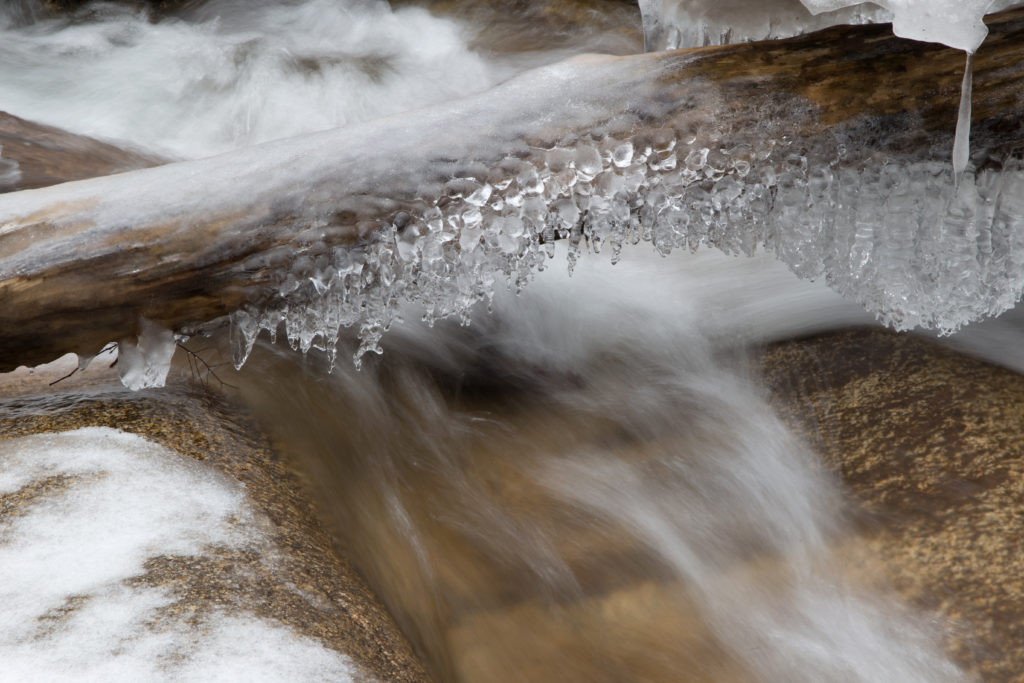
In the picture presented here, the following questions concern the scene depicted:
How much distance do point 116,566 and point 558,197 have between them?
1.28m

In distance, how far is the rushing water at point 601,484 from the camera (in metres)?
2.10

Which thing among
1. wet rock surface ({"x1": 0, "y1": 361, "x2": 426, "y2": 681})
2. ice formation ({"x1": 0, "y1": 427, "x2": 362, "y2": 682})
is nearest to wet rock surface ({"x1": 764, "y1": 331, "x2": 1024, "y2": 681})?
wet rock surface ({"x1": 0, "y1": 361, "x2": 426, "y2": 681})

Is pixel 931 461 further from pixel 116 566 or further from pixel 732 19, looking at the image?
pixel 116 566

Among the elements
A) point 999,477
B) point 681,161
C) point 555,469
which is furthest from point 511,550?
point 999,477

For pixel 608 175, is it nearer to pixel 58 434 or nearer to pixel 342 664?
pixel 342 664

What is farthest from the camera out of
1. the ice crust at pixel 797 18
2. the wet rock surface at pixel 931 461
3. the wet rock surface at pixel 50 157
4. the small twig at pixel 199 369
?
the wet rock surface at pixel 50 157

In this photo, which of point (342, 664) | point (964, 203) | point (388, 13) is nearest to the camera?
point (342, 664)

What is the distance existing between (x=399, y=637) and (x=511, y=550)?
1.49ft

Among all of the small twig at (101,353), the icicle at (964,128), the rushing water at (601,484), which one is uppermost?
the icicle at (964,128)

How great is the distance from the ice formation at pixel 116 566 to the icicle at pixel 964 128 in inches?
68.1

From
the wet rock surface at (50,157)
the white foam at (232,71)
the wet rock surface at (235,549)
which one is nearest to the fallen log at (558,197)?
the wet rock surface at (235,549)

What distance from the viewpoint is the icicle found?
72.6 inches

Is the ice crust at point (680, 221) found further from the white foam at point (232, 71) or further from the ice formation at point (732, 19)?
the white foam at point (232, 71)

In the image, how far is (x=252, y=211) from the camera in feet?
6.97
